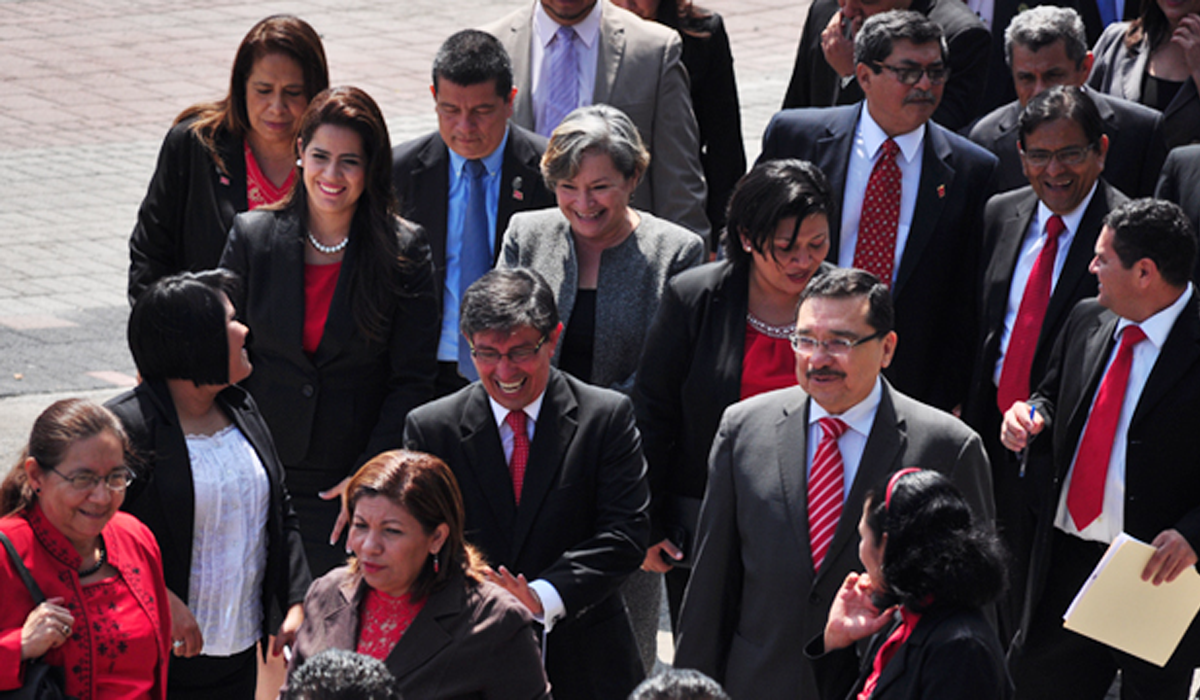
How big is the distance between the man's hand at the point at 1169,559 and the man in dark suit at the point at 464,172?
2665 millimetres

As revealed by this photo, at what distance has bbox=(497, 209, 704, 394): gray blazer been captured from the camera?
5711 mm

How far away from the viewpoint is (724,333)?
5289 millimetres

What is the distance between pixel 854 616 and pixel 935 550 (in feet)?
1.23

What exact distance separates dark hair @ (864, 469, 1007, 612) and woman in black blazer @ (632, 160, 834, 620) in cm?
148

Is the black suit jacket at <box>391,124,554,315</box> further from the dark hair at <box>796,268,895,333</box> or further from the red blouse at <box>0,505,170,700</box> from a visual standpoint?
the red blouse at <box>0,505,170,700</box>

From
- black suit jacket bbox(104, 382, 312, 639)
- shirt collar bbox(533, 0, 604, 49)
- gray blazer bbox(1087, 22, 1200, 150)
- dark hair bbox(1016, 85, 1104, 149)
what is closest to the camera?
black suit jacket bbox(104, 382, 312, 639)

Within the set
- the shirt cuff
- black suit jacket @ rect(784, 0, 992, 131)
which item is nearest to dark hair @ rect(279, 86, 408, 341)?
the shirt cuff

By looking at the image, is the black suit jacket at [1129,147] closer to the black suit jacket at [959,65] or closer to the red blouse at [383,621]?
the black suit jacket at [959,65]

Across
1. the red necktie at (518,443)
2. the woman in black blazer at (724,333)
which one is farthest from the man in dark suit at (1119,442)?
the red necktie at (518,443)

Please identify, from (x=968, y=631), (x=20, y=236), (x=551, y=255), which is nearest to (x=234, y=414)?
(x=551, y=255)

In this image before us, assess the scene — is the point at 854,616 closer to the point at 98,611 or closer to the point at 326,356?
the point at 98,611

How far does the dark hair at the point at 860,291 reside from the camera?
4641 mm

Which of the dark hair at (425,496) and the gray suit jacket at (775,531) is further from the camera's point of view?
the gray suit jacket at (775,531)

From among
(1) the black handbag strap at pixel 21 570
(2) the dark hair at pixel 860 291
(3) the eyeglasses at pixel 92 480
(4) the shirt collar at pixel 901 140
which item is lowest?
(1) the black handbag strap at pixel 21 570
